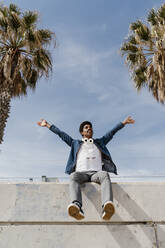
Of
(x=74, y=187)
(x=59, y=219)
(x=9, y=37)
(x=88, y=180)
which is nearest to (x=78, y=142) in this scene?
(x=88, y=180)

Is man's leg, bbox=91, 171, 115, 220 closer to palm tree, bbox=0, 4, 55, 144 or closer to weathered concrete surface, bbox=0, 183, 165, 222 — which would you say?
weathered concrete surface, bbox=0, 183, 165, 222

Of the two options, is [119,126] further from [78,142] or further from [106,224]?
[106,224]

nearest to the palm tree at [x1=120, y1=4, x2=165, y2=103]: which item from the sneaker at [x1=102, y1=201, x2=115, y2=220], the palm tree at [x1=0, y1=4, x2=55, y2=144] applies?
the palm tree at [x1=0, y1=4, x2=55, y2=144]

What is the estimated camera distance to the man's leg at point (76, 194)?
2.38m

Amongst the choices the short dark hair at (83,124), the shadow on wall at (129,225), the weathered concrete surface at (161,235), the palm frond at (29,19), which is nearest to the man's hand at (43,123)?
the short dark hair at (83,124)

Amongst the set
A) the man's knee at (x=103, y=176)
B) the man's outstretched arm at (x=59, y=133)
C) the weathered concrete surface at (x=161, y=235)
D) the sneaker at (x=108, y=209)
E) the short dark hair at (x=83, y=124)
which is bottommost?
the weathered concrete surface at (x=161, y=235)

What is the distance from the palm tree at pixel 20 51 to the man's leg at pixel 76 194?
584 centimetres

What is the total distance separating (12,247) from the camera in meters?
2.60

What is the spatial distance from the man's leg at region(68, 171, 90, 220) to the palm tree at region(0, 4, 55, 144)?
5836 mm

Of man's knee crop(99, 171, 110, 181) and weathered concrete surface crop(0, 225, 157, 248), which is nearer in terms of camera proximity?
weathered concrete surface crop(0, 225, 157, 248)

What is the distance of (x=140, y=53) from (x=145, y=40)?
1.86ft

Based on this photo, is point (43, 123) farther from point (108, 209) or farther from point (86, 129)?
point (108, 209)

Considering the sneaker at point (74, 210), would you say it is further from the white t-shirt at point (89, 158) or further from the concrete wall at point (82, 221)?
the white t-shirt at point (89, 158)

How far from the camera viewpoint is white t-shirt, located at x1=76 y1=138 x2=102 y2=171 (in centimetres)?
318
